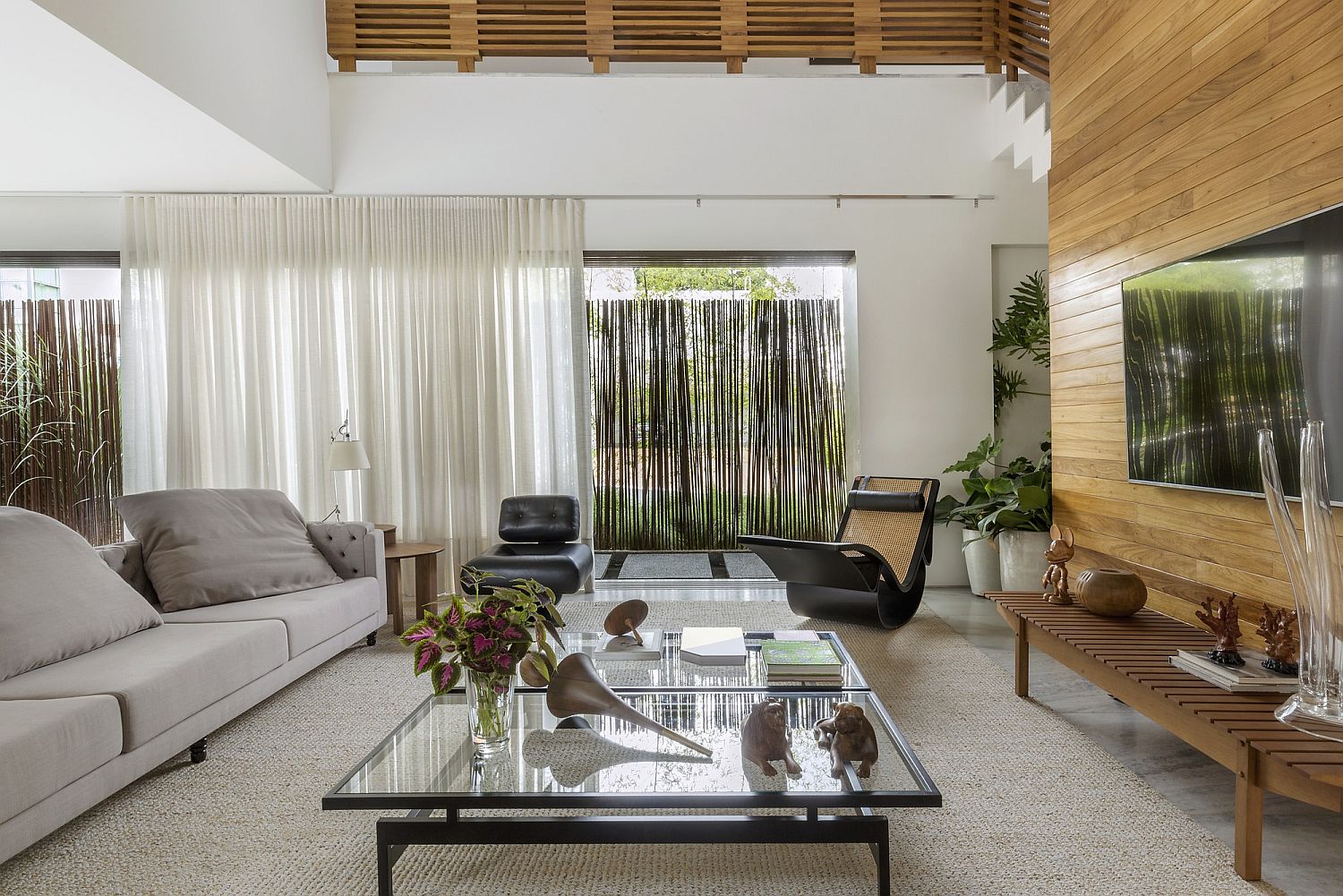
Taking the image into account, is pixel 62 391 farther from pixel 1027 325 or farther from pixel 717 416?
pixel 1027 325

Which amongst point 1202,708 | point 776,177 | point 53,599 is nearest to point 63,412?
point 53,599

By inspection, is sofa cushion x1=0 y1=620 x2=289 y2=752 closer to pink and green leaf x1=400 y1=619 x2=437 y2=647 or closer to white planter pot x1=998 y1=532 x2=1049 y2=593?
pink and green leaf x1=400 y1=619 x2=437 y2=647

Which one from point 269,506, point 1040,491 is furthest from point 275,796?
point 1040,491

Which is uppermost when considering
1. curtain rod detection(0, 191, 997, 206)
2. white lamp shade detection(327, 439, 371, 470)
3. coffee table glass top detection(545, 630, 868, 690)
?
curtain rod detection(0, 191, 997, 206)

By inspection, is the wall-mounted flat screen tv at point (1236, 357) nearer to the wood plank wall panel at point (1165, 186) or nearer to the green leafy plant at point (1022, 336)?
the wood plank wall panel at point (1165, 186)

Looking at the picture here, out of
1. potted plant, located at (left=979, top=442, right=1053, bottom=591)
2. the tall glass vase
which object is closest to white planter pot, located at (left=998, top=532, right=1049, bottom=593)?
potted plant, located at (left=979, top=442, right=1053, bottom=591)

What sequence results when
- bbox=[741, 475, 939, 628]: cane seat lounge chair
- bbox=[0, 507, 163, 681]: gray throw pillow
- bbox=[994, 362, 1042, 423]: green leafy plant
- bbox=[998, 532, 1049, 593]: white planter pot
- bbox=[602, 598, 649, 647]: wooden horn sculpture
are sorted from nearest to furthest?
bbox=[0, 507, 163, 681]: gray throw pillow
bbox=[602, 598, 649, 647]: wooden horn sculpture
bbox=[741, 475, 939, 628]: cane seat lounge chair
bbox=[998, 532, 1049, 593]: white planter pot
bbox=[994, 362, 1042, 423]: green leafy plant

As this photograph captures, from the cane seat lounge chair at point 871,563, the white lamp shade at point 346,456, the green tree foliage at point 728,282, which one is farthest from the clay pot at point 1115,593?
the green tree foliage at point 728,282

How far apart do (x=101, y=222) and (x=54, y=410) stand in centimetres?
129

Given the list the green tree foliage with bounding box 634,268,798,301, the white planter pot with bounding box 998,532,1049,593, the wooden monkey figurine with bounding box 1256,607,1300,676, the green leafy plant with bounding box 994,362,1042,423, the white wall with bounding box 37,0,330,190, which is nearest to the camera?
the wooden monkey figurine with bounding box 1256,607,1300,676

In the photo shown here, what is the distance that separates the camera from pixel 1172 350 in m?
3.14

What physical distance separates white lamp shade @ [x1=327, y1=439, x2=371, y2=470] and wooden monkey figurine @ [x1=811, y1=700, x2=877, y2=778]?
12.1 feet

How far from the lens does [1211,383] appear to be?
2943 mm

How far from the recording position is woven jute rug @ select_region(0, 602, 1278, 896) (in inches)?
78.0
